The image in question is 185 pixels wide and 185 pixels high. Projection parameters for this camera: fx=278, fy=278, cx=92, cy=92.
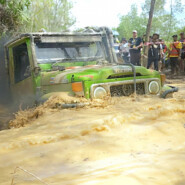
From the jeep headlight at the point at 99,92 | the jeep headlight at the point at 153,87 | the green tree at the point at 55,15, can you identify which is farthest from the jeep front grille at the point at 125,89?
the green tree at the point at 55,15

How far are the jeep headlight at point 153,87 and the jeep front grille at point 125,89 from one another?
104mm

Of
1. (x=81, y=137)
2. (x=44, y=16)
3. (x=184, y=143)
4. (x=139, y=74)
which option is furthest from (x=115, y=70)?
(x=44, y=16)

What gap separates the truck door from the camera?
4.47 m

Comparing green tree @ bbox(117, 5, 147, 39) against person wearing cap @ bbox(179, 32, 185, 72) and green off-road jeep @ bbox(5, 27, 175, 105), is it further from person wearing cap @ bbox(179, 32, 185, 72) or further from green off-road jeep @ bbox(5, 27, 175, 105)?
green off-road jeep @ bbox(5, 27, 175, 105)

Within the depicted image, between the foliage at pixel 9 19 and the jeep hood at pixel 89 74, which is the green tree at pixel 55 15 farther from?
the jeep hood at pixel 89 74

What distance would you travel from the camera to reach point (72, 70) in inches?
162

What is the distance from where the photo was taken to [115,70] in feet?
12.9

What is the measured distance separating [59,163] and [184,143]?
1075 millimetres

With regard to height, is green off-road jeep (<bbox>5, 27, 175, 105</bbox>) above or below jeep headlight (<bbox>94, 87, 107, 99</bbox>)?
above

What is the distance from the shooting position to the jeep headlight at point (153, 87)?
4176mm

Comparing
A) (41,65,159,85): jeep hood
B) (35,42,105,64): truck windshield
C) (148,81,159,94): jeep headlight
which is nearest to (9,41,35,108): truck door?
(35,42,105,64): truck windshield

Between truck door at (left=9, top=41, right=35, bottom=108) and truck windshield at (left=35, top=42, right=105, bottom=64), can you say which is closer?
truck windshield at (left=35, top=42, right=105, bottom=64)

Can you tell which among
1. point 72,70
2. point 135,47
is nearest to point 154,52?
point 135,47

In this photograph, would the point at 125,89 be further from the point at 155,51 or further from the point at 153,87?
the point at 155,51
